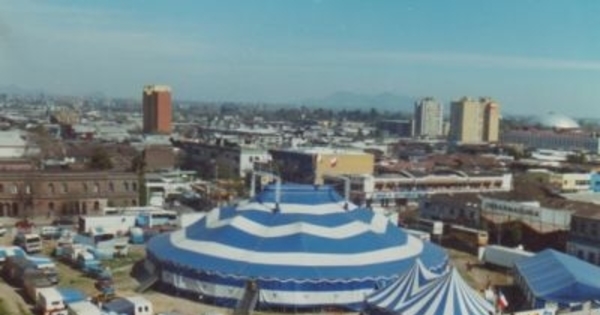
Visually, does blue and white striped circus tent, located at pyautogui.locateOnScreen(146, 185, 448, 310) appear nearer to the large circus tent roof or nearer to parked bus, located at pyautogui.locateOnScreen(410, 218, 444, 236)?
the large circus tent roof

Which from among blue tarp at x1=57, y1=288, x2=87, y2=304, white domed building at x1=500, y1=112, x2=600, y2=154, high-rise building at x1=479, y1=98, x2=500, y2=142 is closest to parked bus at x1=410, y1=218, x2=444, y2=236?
blue tarp at x1=57, y1=288, x2=87, y2=304

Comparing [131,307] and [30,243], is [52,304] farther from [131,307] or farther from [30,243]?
[30,243]

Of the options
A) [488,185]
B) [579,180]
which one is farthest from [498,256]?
[579,180]

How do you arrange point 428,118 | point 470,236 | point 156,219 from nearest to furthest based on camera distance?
point 470,236, point 156,219, point 428,118

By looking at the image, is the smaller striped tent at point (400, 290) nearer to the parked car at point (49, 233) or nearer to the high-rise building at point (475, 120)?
the parked car at point (49, 233)

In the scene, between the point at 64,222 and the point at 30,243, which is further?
the point at 64,222

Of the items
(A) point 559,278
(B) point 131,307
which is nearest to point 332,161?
(A) point 559,278
